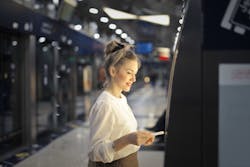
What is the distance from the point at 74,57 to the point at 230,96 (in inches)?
454

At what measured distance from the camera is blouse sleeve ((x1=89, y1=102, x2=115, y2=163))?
2.13 meters

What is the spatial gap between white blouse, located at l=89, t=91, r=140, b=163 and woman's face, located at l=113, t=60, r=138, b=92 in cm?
9

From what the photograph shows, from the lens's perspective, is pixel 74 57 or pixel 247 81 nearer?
pixel 247 81

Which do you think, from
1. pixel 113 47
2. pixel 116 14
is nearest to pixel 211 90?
pixel 113 47

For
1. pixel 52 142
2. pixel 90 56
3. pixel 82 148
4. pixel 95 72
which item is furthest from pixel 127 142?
pixel 95 72

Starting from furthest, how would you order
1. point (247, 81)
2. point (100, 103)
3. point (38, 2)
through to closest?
point (38, 2), point (100, 103), point (247, 81)

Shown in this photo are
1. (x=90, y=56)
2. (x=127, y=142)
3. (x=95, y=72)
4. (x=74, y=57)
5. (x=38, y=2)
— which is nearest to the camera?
(x=127, y=142)

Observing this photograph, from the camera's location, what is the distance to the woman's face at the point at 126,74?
2.25 metres

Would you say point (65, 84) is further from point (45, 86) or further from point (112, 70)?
point (112, 70)

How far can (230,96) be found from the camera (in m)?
1.62

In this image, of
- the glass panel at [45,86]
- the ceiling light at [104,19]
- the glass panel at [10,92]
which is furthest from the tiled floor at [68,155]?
the ceiling light at [104,19]

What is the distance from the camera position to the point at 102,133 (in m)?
2.16

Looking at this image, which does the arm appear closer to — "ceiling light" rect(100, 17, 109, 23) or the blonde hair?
the blonde hair

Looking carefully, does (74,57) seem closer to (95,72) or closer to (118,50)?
(95,72)
